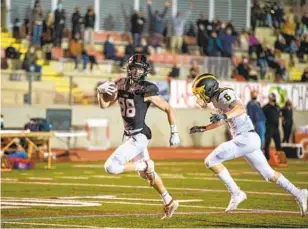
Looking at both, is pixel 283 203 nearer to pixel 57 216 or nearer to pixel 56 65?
pixel 57 216

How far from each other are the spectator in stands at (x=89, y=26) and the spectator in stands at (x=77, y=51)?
0.94m

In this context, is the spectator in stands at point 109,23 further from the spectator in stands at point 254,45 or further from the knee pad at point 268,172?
the knee pad at point 268,172

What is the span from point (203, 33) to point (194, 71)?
12.8ft

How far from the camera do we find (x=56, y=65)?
3606 centimetres

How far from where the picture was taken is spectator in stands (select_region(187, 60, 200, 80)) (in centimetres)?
3847

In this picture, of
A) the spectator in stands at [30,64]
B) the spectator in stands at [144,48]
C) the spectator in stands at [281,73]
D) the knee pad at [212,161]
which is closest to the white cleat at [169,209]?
the knee pad at [212,161]

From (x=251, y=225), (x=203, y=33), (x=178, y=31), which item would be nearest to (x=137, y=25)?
(x=178, y=31)

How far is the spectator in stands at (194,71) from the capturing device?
38469mm

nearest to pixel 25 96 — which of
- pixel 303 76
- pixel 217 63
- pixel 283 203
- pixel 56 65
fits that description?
pixel 56 65

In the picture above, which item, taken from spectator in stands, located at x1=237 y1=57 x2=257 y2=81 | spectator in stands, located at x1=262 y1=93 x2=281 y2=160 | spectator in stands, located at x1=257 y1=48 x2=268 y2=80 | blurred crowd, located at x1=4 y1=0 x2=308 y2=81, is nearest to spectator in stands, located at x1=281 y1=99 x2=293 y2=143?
blurred crowd, located at x1=4 y1=0 x2=308 y2=81

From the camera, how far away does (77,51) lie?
3703cm

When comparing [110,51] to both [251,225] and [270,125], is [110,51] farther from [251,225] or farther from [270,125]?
[251,225]

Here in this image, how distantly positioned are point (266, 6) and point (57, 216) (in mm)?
33231

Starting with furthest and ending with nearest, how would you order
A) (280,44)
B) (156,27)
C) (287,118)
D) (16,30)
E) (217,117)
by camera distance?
(280,44) → (156,27) → (287,118) → (16,30) → (217,117)
